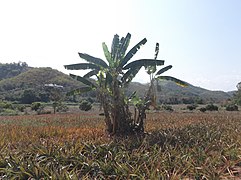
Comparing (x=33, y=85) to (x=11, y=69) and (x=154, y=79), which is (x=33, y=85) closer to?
(x=11, y=69)

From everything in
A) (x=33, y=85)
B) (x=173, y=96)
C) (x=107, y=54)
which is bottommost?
(x=107, y=54)

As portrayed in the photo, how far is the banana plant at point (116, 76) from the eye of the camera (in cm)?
1325

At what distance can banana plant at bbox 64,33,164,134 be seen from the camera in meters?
Answer: 13.2

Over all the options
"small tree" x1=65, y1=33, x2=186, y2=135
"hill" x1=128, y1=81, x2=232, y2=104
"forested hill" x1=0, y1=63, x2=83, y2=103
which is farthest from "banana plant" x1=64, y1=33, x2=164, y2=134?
"forested hill" x1=0, y1=63, x2=83, y2=103

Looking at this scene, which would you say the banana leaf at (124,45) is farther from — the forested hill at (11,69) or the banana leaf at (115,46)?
the forested hill at (11,69)

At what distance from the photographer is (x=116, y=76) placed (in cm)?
1345

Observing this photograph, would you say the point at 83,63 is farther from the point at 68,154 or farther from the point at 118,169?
the point at 118,169

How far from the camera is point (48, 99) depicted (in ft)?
208

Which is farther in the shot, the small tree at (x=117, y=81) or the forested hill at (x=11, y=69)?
the forested hill at (x=11, y=69)

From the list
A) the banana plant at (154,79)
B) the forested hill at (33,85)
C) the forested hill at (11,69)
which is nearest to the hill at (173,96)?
the banana plant at (154,79)

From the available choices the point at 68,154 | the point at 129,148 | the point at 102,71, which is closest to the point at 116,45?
the point at 102,71

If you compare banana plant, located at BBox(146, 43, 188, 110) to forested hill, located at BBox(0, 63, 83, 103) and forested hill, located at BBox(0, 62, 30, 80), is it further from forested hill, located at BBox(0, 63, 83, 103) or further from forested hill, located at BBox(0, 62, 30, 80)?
forested hill, located at BBox(0, 62, 30, 80)

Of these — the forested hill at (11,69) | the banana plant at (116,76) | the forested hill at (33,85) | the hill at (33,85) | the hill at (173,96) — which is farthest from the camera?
the forested hill at (11,69)

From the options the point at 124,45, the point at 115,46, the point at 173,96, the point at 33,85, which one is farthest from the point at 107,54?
the point at 33,85
